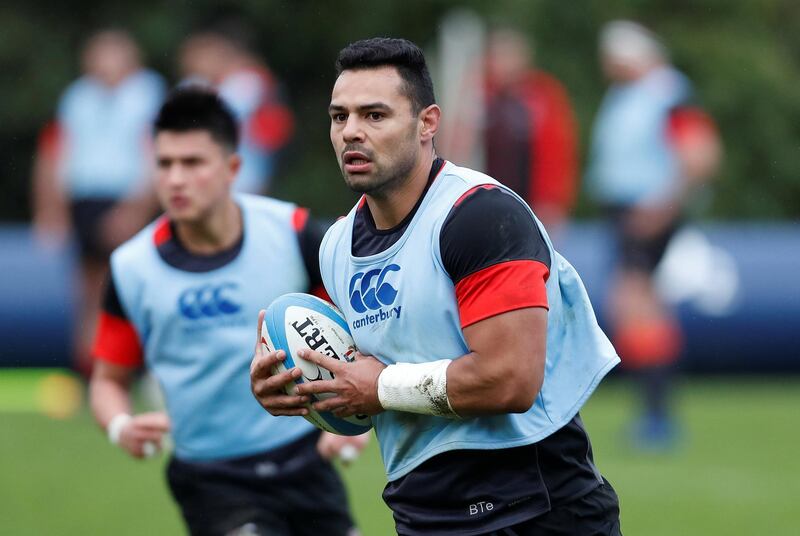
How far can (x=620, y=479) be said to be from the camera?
349 inches

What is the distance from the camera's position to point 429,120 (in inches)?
166

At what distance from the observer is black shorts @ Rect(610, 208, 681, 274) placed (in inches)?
408

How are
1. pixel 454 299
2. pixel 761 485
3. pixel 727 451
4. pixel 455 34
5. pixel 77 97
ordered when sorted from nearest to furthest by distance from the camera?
pixel 454 299 → pixel 761 485 → pixel 727 451 → pixel 77 97 → pixel 455 34

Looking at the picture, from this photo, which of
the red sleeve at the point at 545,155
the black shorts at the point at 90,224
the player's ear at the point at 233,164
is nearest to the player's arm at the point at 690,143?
the red sleeve at the point at 545,155

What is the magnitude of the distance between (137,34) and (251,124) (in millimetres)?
8399

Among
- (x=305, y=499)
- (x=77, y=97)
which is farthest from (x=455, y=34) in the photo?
(x=305, y=499)

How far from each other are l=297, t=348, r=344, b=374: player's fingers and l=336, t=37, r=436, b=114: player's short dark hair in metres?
0.75

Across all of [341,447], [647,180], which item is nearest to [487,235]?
[341,447]

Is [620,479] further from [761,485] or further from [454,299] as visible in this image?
[454,299]

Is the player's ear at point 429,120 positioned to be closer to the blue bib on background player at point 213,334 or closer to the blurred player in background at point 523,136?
the blue bib on background player at point 213,334

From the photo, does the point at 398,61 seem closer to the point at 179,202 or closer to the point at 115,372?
the point at 179,202

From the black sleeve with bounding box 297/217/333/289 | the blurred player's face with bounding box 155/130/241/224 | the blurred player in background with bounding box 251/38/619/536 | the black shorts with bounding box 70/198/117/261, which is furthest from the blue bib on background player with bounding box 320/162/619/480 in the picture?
the black shorts with bounding box 70/198/117/261

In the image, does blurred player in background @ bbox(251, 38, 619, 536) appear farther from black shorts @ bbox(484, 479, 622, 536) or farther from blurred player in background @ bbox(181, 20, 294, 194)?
blurred player in background @ bbox(181, 20, 294, 194)

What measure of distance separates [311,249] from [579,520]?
1.73 metres
